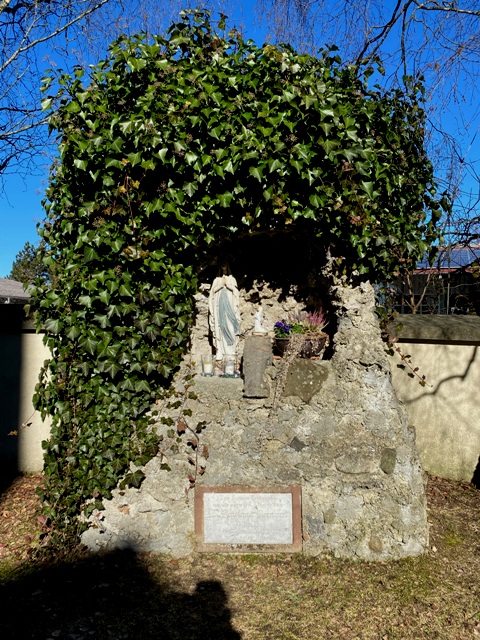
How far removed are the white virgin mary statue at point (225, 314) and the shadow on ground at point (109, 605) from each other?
77.6 inches

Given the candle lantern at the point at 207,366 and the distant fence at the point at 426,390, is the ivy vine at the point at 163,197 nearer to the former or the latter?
the candle lantern at the point at 207,366

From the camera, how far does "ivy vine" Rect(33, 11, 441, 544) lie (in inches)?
153

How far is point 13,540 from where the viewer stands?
14.1 ft

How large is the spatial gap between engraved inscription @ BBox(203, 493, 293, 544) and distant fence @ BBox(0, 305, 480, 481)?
8.29 ft

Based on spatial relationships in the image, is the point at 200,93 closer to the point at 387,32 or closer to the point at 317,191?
the point at 317,191

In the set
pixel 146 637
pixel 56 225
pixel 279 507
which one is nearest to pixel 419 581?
pixel 279 507

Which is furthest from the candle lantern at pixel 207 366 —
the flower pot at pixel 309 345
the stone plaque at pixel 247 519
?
the stone plaque at pixel 247 519

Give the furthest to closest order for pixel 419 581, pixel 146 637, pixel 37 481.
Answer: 1. pixel 37 481
2. pixel 419 581
3. pixel 146 637

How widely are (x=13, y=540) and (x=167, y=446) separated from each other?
1.59m

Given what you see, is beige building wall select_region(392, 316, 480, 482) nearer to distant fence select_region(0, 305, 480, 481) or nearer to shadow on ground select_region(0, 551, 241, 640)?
distant fence select_region(0, 305, 480, 481)

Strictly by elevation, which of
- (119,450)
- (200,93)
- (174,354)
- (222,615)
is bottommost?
(222,615)

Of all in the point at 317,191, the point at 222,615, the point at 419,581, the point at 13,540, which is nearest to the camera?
the point at 222,615

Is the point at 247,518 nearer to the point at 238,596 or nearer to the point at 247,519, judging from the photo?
the point at 247,519

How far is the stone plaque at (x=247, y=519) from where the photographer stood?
4043mm
